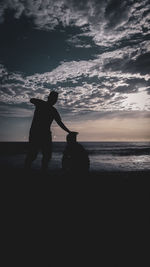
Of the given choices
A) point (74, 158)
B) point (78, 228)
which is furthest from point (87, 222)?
point (74, 158)

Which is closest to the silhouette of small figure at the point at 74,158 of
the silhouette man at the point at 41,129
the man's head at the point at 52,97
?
the silhouette man at the point at 41,129

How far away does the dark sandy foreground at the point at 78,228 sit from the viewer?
5.68 ft

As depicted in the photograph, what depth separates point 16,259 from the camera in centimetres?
168

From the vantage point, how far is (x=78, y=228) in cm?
233

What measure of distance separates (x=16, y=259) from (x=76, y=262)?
2.13 ft

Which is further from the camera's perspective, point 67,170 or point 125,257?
point 67,170

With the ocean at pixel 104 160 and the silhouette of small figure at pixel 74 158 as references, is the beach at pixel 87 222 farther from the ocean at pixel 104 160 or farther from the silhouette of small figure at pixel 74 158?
the ocean at pixel 104 160

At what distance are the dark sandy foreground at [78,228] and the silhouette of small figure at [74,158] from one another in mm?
651

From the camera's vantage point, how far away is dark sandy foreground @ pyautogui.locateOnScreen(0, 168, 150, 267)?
1.73 m

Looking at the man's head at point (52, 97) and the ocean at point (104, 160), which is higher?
the man's head at point (52, 97)

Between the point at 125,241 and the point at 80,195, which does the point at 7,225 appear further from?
the point at 80,195

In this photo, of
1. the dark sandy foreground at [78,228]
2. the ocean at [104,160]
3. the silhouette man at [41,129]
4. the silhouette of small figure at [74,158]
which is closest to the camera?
the dark sandy foreground at [78,228]

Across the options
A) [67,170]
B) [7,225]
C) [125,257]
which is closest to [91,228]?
[125,257]

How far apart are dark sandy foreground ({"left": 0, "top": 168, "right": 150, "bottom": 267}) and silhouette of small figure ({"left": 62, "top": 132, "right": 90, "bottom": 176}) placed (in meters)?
0.65
